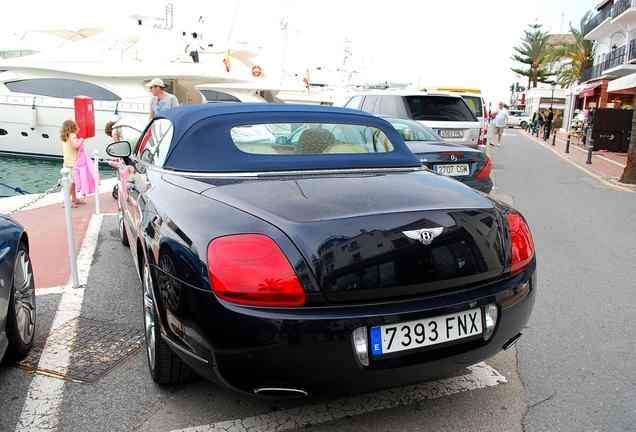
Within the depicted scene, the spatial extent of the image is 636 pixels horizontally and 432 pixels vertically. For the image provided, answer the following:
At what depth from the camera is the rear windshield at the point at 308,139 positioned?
349 cm

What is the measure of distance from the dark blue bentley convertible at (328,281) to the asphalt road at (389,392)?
297 mm

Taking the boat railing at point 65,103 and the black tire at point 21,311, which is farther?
the boat railing at point 65,103

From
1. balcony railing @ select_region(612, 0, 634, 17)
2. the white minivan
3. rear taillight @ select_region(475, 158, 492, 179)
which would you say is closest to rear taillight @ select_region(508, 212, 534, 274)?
rear taillight @ select_region(475, 158, 492, 179)

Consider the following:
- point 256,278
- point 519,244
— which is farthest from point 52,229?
point 519,244

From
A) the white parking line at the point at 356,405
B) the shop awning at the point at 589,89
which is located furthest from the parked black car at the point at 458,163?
the shop awning at the point at 589,89

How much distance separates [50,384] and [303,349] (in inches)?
67.3

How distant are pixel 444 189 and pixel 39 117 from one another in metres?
18.2

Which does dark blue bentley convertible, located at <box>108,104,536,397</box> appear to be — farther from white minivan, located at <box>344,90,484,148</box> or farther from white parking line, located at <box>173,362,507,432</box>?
white minivan, located at <box>344,90,484,148</box>

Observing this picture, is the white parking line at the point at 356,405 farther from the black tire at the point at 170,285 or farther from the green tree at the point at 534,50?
the green tree at the point at 534,50

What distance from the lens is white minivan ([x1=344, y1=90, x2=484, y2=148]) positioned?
35.1 feet

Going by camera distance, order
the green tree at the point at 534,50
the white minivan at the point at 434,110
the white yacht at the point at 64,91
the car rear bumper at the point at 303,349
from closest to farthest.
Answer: the car rear bumper at the point at 303,349 → the white minivan at the point at 434,110 → the white yacht at the point at 64,91 → the green tree at the point at 534,50

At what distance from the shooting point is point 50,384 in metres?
2.96

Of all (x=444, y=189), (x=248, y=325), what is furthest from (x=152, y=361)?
(x=444, y=189)

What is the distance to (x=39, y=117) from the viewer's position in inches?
696
